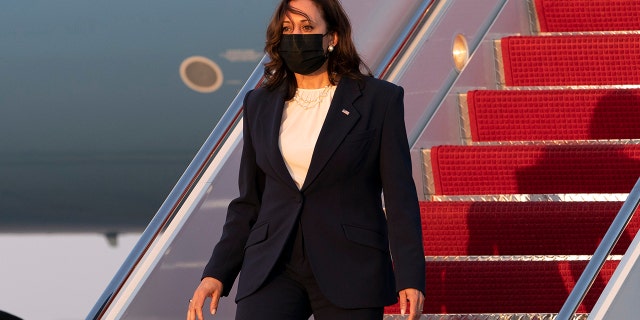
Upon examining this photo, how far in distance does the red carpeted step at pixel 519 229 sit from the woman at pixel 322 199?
156 cm

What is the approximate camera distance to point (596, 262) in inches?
124

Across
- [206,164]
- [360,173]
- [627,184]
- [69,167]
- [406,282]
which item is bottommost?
[406,282]

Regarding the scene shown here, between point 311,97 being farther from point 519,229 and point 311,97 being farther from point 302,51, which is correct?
point 519,229

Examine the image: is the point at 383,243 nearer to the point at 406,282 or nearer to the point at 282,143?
the point at 406,282

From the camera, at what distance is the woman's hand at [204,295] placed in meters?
2.66

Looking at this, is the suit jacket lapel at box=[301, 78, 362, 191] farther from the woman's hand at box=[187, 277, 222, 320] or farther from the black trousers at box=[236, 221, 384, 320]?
the woman's hand at box=[187, 277, 222, 320]

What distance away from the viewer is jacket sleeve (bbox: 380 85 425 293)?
2586 millimetres

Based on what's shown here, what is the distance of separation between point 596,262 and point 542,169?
1.39 metres

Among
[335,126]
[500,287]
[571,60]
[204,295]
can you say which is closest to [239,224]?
[204,295]

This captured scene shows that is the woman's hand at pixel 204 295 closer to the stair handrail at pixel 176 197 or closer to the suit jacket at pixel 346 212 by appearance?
the suit jacket at pixel 346 212

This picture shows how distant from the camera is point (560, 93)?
15.7 ft

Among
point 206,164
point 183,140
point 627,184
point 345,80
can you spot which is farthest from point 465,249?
point 183,140

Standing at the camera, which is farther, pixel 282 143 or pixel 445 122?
pixel 445 122

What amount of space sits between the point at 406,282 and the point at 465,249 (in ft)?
5.70
